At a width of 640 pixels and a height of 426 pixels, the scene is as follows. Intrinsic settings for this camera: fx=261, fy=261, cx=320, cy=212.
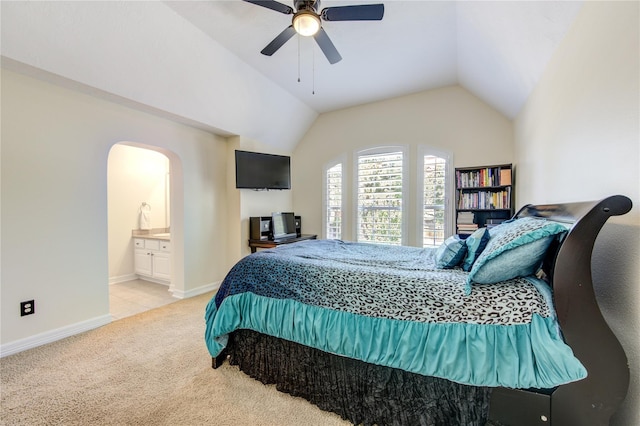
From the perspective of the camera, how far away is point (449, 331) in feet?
4.14

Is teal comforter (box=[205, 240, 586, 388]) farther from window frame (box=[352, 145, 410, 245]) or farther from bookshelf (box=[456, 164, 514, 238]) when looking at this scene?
window frame (box=[352, 145, 410, 245])

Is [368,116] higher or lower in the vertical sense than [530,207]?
higher

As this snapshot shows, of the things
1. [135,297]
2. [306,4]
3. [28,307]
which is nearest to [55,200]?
[28,307]

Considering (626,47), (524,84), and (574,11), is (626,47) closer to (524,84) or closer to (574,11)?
(574,11)

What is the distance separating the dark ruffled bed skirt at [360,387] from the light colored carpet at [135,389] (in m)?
0.10

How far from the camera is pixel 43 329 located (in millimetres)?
2477

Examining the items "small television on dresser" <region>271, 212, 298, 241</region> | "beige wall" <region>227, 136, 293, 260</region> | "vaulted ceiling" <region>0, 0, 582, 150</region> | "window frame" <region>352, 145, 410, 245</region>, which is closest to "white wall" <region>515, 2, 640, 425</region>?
"vaulted ceiling" <region>0, 0, 582, 150</region>

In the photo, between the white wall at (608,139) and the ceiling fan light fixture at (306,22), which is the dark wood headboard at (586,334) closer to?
the white wall at (608,139)

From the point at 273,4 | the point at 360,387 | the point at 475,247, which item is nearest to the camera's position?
the point at 360,387

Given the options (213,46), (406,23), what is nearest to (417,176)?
(406,23)

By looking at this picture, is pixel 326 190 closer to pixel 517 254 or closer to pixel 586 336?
pixel 517 254

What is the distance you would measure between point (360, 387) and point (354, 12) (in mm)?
2615

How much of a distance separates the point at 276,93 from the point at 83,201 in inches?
109

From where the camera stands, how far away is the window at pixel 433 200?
157 inches
